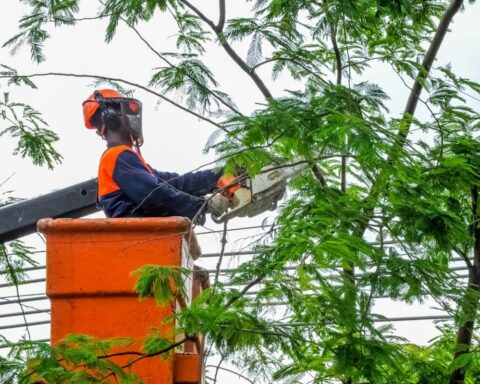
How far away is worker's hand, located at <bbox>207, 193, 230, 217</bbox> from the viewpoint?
270 inches

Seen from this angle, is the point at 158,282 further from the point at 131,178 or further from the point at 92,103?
the point at 92,103

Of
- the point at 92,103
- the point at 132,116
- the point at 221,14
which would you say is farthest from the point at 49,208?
the point at 221,14

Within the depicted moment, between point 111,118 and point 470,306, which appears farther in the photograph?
point 111,118

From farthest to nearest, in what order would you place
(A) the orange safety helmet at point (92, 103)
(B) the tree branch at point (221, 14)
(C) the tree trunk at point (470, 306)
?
(A) the orange safety helmet at point (92, 103)
(B) the tree branch at point (221, 14)
(C) the tree trunk at point (470, 306)

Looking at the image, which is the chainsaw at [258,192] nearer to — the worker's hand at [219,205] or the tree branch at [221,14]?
the worker's hand at [219,205]

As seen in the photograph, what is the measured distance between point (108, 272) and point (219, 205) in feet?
3.64

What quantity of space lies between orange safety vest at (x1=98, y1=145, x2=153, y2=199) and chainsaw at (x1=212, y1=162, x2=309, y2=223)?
1.79ft

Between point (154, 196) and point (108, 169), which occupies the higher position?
point (108, 169)

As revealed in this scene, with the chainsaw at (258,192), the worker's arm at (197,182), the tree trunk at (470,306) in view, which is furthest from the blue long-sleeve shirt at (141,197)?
the tree trunk at (470,306)

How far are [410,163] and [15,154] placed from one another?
3.21 metres

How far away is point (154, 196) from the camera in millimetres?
6625

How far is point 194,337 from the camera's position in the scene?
211 inches

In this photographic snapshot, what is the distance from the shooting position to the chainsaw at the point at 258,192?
6.58m

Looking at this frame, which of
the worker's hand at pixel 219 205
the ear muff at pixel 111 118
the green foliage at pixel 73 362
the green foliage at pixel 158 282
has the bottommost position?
the green foliage at pixel 73 362
